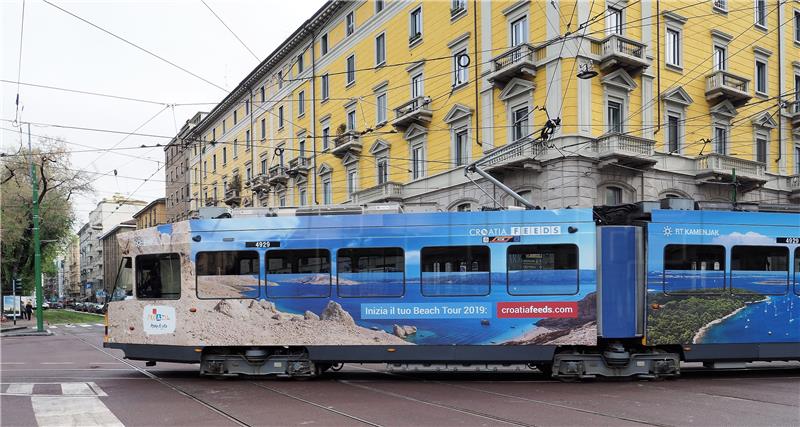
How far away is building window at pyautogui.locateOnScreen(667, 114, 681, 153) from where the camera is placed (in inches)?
974

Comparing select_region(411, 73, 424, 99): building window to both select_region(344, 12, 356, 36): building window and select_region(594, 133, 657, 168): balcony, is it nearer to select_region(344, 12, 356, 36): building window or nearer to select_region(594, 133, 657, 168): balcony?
select_region(344, 12, 356, 36): building window

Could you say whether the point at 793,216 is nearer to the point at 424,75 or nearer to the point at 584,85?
the point at 584,85

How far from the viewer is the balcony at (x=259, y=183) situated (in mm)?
44316

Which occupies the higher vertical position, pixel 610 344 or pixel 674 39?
pixel 674 39

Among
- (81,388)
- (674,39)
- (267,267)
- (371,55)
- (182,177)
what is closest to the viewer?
(81,388)

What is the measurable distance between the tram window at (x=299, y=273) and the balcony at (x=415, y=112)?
58.0ft

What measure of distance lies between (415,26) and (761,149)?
1659 centimetres

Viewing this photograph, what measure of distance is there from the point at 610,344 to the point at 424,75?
20145mm

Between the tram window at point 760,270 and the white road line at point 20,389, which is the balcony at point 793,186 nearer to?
the tram window at point 760,270

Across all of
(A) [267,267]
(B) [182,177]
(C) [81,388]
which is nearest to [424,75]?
(A) [267,267]

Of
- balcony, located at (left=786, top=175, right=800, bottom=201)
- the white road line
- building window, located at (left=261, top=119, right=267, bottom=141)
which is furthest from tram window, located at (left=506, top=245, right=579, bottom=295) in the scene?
building window, located at (left=261, top=119, right=267, bottom=141)

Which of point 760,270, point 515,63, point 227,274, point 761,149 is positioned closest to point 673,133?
point 761,149

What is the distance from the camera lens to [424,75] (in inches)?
1148

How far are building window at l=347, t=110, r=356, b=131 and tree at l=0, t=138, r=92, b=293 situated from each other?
1748cm
